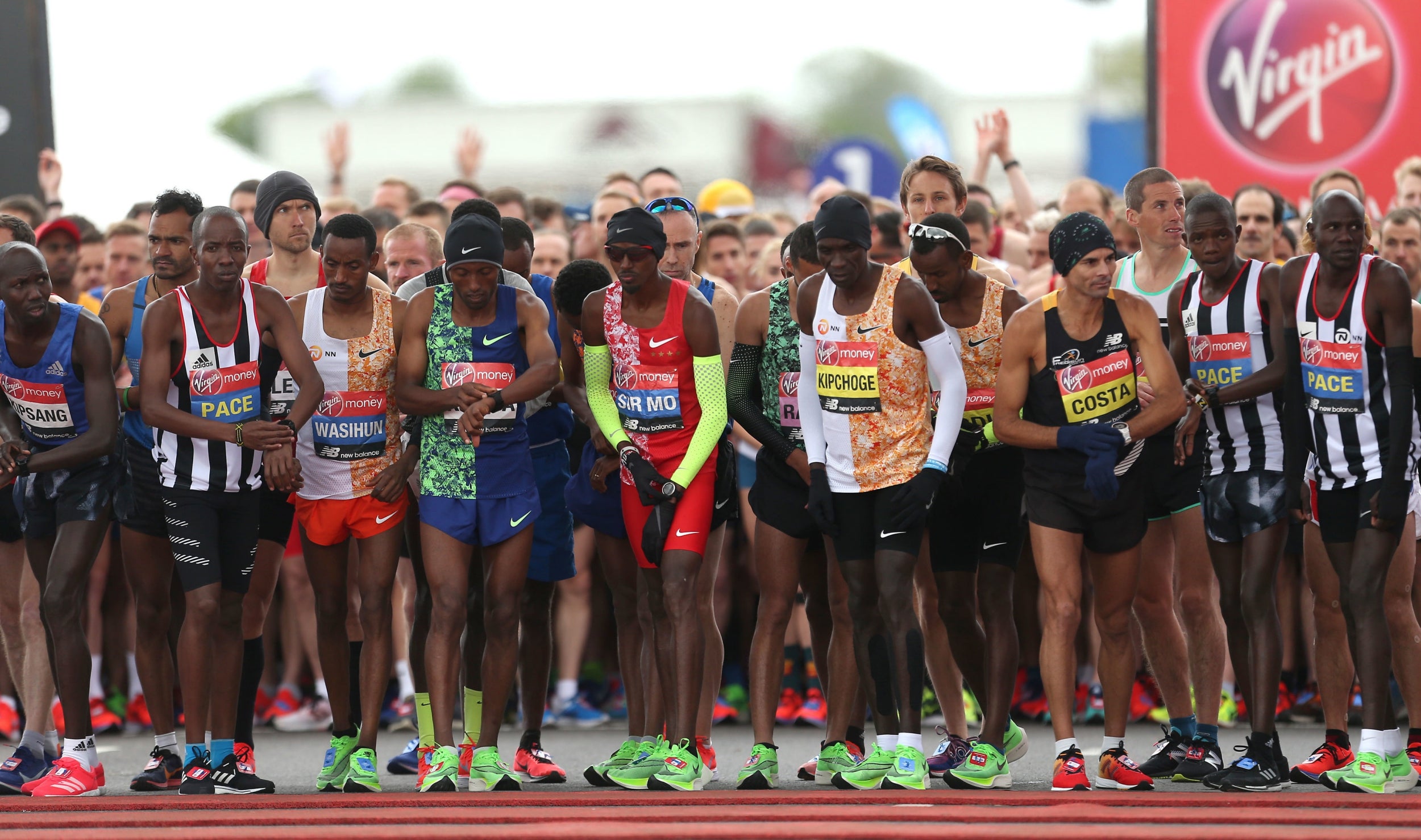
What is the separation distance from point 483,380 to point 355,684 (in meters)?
1.50

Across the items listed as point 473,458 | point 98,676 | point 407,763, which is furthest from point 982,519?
point 98,676

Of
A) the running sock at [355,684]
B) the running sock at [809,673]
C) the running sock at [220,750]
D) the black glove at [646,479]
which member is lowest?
the running sock at [809,673]

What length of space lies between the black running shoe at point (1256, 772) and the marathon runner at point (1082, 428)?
13.7 inches

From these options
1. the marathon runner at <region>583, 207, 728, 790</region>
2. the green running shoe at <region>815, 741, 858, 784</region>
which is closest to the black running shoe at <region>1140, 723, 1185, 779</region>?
the green running shoe at <region>815, 741, 858, 784</region>

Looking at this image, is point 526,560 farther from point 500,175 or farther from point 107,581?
point 500,175

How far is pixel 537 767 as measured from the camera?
7363mm

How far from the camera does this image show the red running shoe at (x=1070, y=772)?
6.54m

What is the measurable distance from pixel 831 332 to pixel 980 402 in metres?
0.82

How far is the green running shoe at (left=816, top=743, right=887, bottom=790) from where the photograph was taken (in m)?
6.68

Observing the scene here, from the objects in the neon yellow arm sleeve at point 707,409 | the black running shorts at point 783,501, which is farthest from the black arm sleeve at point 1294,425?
the neon yellow arm sleeve at point 707,409

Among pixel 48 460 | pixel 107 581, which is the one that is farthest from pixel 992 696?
pixel 107 581

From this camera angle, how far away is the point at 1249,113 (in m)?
12.7

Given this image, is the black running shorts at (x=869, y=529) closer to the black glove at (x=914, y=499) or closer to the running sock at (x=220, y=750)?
the black glove at (x=914, y=499)

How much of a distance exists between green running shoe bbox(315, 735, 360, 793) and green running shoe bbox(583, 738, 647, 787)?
3.28 feet
